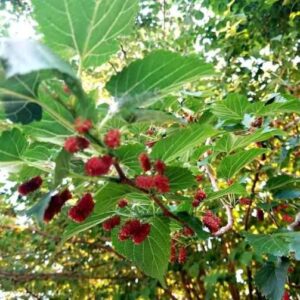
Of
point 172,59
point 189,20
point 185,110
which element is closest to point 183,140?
point 172,59

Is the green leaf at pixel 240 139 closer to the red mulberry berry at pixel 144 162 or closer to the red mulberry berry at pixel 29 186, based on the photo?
the red mulberry berry at pixel 144 162

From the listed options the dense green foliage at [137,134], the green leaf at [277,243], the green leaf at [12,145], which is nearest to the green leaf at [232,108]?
the dense green foliage at [137,134]

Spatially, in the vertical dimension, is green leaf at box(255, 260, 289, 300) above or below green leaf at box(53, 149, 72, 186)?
below

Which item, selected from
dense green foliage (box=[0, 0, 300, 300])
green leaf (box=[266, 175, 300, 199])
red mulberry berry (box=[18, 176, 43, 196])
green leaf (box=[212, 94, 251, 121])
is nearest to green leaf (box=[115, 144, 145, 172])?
dense green foliage (box=[0, 0, 300, 300])

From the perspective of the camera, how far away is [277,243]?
33.0 inches

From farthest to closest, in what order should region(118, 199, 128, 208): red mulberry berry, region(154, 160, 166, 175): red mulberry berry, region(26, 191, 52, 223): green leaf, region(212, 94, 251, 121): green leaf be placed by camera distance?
1. region(212, 94, 251, 121): green leaf
2. region(118, 199, 128, 208): red mulberry berry
3. region(154, 160, 166, 175): red mulberry berry
4. region(26, 191, 52, 223): green leaf

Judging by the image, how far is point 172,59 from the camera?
481 mm

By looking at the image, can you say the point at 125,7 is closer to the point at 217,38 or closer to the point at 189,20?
the point at 217,38

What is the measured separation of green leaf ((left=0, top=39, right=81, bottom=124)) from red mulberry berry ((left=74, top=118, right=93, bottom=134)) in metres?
0.03

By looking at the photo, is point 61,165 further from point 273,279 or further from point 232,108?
point 273,279

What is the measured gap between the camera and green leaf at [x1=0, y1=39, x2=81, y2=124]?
1.13 ft

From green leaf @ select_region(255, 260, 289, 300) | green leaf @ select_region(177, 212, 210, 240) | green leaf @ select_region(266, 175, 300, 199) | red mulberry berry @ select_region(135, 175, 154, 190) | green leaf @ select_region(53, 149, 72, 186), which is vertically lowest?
green leaf @ select_region(255, 260, 289, 300)

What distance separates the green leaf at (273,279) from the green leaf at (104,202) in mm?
466

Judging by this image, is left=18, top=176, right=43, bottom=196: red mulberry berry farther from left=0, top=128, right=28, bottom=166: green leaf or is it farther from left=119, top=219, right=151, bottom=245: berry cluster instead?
left=119, top=219, right=151, bottom=245: berry cluster
